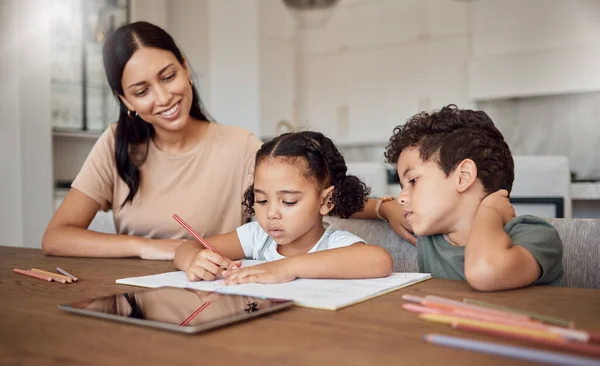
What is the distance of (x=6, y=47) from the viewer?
133 inches

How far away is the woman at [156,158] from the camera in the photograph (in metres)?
1.62

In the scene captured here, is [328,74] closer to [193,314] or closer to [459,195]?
[459,195]

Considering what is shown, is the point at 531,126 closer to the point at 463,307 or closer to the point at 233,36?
the point at 233,36

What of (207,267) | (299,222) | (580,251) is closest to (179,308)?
(207,267)

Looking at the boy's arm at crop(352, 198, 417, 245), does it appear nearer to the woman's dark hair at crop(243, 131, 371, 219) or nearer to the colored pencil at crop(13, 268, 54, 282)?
the woman's dark hair at crop(243, 131, 371, 219)

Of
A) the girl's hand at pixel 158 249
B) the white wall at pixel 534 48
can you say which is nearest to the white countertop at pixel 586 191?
the white wall at pixel 534 48

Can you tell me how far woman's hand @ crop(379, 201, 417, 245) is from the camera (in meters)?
1.33

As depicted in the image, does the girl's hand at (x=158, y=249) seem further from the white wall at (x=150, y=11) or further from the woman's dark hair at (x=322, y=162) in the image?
the white wall at (x=150, y=11)

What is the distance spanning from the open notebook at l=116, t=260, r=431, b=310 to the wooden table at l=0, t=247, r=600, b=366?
0.02 m

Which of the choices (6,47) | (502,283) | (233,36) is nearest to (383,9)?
(233,36)

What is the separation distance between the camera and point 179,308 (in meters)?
0.71

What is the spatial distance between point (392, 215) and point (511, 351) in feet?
2.85

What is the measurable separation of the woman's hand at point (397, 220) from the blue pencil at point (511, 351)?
2.54 feet

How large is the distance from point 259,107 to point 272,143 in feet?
13.0
